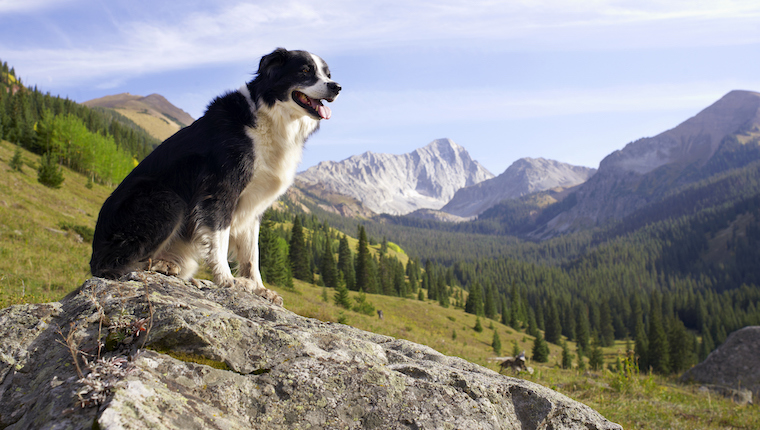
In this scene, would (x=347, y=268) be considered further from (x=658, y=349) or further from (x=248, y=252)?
(x=248, y=252)

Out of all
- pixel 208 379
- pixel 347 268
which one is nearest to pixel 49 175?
pixel 347 268

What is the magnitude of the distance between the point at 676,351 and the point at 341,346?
8710 cm

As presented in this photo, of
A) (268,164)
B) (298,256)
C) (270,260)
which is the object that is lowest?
(298,256)

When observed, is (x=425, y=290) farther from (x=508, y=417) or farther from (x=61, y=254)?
(x=508, y=417)

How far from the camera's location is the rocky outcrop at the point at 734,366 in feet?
62.2

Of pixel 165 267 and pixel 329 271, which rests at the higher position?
pixel 165 267

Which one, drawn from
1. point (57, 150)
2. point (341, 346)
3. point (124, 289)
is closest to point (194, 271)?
point (124, 289)

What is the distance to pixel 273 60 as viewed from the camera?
5316 mm

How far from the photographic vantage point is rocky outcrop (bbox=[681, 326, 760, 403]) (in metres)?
19.0

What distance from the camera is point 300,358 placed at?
3.21 m

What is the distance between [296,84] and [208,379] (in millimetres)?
3691

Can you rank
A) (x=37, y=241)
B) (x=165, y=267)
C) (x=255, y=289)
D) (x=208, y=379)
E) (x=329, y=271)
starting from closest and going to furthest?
(x=208, y=379) → (x=165, y=267) → (x=255, y=289) → (x=37, y=241) → (x=329, y=271)

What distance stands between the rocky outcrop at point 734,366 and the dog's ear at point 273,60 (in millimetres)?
22963

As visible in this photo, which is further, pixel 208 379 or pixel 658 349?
pixel 658 349
